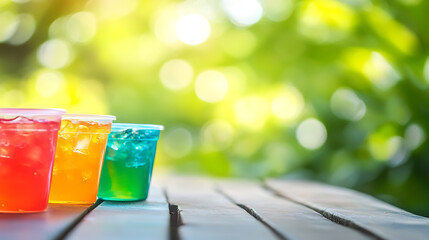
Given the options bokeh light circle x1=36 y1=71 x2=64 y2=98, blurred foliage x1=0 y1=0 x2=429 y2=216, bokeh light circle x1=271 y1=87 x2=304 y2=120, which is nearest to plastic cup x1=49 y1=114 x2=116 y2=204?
blurred foliage x1=0 y1=0 x2=429 y2=216

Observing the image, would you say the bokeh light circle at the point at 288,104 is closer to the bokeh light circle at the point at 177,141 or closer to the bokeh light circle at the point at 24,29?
the bokeh light circle at the point at 177,141

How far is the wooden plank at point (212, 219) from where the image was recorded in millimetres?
1032

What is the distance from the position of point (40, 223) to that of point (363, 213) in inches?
28.8

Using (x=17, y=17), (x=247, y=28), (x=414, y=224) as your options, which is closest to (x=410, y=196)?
(x=247, y=28)

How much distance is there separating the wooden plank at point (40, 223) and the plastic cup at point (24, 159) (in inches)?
1.4

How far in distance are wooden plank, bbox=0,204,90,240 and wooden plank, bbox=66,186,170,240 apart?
0.09ft

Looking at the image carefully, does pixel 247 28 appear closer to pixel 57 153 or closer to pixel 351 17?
pixel 351 17

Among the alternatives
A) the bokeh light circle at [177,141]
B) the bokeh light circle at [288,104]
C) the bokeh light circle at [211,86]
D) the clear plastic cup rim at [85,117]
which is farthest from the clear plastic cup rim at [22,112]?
the bokeh light circle at [177,141]

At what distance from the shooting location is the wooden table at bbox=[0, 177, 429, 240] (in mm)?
1033

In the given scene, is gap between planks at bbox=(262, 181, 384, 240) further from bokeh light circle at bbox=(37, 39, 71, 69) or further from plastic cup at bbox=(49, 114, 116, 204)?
bokeh light circle at bbox=(37, 39, 71, 69)

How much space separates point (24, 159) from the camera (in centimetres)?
126

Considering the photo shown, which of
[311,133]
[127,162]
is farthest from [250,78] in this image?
[127,162]

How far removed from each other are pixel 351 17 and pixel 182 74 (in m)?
1.86

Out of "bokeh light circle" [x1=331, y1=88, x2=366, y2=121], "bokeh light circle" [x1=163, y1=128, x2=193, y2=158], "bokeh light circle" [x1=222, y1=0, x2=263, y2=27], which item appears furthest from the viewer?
"bokeh light circle" [x1=163, y1=128, x2=193, y2=158]
